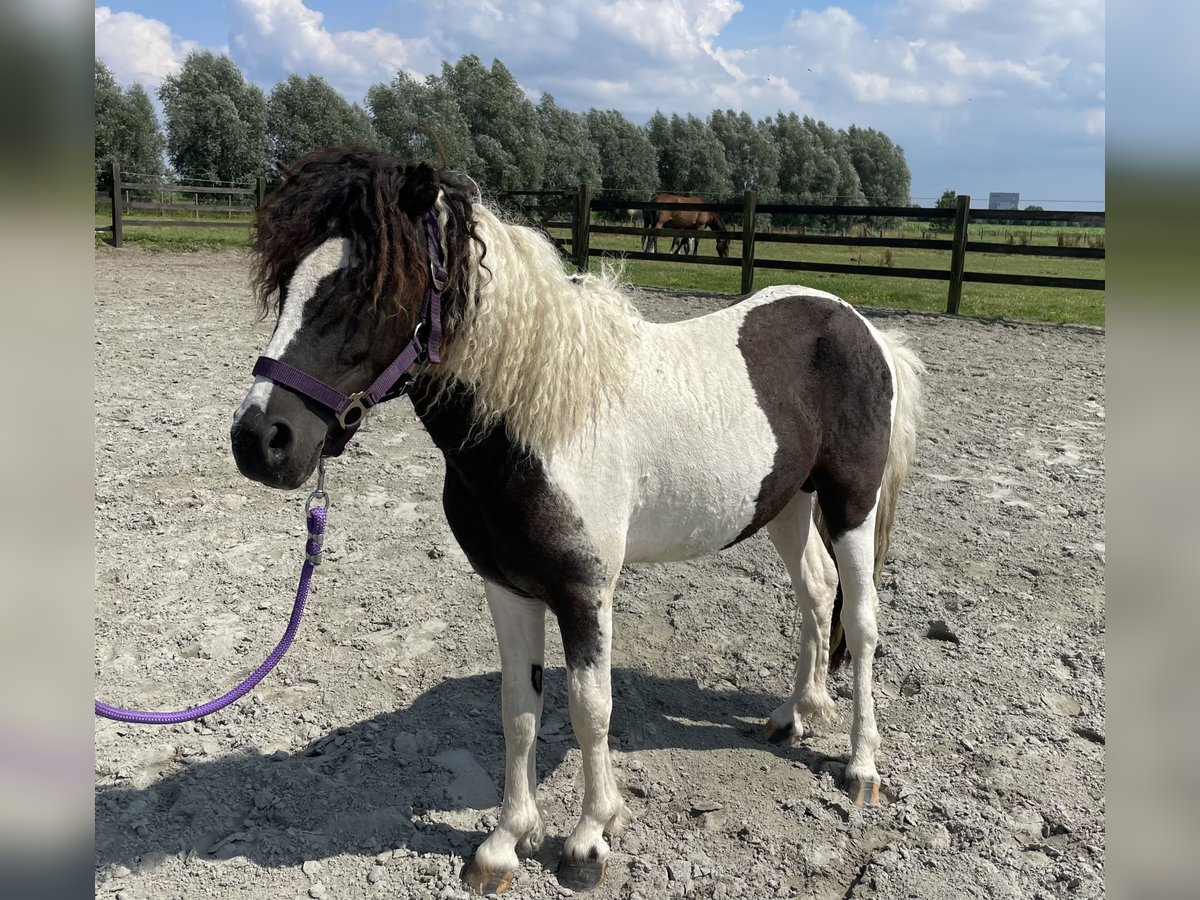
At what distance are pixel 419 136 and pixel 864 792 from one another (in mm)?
32319

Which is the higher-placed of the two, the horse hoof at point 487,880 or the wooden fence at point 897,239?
the wooden fence at point 897,239

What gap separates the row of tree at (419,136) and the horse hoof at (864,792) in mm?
31912

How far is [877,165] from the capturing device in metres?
65.8

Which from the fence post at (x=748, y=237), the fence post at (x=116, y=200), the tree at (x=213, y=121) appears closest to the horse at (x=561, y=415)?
the fence post at (x=748, y=237)

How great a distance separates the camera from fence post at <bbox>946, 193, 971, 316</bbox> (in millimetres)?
12062

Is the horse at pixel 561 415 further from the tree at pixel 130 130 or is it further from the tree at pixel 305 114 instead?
the tree at pixel 305 114

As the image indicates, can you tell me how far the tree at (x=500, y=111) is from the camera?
1688 inches

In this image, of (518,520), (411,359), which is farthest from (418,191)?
(518,520)

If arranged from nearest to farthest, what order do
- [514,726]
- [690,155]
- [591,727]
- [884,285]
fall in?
1. [591,727]
2. [514,726]
3. [884,285]
4. [690,155]

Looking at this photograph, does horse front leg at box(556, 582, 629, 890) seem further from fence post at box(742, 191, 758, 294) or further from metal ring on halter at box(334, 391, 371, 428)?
fence post at box(742, 191, 758, 294)

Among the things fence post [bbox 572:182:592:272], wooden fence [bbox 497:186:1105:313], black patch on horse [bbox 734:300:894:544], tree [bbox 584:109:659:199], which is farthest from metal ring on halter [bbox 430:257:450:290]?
tree [bbox 584:109:659:199]

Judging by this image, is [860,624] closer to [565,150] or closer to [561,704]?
[561,704]

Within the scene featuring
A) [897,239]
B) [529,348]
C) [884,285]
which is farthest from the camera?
[884,285]
